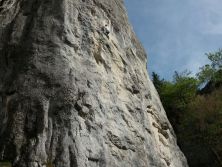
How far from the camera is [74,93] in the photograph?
68.7 feet

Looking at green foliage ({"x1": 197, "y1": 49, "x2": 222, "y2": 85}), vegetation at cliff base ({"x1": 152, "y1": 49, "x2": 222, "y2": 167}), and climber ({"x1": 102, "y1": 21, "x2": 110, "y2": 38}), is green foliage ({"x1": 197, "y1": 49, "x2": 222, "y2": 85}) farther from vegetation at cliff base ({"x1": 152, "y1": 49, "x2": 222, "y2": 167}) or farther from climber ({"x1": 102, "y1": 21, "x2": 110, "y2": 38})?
climber ({"x1": 102, "y1": 21, "x2": 110, "y2": 38})

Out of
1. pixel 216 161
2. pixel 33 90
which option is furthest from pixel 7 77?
pixel 216 161

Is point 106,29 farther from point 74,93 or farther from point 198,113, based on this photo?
point 198,113

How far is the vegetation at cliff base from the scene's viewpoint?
132 feet

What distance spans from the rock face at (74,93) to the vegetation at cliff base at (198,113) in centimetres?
1200

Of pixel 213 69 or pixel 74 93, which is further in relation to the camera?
pixel 213 69

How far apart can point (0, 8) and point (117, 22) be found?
23.2 feet

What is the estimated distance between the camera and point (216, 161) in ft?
136

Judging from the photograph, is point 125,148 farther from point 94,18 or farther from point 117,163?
point 94,18

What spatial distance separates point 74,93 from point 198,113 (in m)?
22.0

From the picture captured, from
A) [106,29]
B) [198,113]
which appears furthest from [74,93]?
[198,113]

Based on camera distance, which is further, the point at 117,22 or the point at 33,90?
the point at 117,22

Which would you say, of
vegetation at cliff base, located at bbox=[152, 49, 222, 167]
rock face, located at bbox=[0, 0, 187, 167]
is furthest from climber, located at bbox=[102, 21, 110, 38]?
vegetation at cliff base, located at bbox=[152, 49, 222, 167]

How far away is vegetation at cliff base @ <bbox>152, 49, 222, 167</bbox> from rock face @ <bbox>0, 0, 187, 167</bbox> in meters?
12.0
